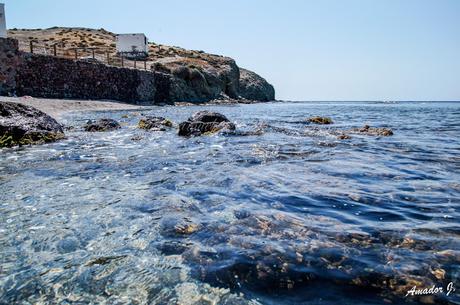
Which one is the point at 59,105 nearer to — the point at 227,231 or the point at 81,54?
the point at 227,231

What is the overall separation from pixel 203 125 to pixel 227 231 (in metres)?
10.9

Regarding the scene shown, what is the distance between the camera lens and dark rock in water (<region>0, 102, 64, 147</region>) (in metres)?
10.7

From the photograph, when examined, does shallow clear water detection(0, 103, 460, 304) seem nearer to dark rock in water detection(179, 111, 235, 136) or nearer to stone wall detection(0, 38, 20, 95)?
dark rock in water detection(179, 111, 235, 136)

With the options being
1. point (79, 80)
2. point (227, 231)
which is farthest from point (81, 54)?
point (227, 231)

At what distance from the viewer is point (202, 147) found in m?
10.7

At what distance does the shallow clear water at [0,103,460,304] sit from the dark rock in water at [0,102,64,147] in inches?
128

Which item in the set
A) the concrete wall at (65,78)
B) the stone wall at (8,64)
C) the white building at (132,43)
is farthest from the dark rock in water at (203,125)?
the white building at (132,43)

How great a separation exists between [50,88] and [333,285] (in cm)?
3241

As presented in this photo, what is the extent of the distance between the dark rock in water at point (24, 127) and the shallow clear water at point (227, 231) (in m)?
3.24

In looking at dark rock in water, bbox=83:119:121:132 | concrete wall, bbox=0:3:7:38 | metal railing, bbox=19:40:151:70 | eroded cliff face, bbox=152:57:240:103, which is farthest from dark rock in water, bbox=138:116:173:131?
eroded cliff face, bbox=152:57:240:103

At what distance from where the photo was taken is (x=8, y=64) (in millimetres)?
25984

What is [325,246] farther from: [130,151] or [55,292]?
[130,151]

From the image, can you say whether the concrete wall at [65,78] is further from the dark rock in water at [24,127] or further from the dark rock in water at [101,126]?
the dark rock in water at [24,127]

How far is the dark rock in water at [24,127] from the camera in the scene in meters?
10.7
